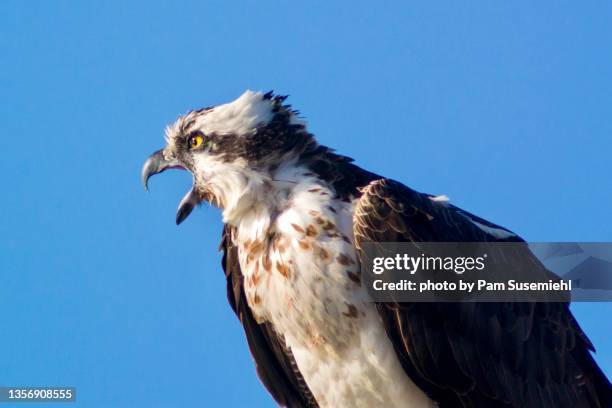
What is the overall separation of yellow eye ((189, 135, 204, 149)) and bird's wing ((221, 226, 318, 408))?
728 mm

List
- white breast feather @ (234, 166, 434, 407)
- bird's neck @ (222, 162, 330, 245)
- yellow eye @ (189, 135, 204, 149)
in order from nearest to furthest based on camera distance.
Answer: white breast feather @ (234, 166, 434, 407)
bird's neck @ (222, 162, 330, 245)
yellow eye @ (189, 135, 204, 149)

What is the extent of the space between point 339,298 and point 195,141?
1872 mm

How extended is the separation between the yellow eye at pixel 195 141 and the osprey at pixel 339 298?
0.01 metres

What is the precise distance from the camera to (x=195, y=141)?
863 centimetres

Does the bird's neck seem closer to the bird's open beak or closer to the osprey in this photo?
the osprey

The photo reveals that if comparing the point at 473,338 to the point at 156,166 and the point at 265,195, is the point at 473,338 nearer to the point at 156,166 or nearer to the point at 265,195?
the point at 265,195

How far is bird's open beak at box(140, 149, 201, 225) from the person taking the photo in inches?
339

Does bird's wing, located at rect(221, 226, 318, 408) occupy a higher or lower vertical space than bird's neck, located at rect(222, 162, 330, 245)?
lower

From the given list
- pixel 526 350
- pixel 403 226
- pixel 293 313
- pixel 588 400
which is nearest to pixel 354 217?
pixel 403 226

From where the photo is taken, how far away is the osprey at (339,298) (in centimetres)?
791

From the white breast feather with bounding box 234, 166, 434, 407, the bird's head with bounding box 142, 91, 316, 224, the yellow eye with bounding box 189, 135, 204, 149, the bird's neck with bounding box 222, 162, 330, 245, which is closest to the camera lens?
the white breast feather with bounding box 234, 166, 434, 407

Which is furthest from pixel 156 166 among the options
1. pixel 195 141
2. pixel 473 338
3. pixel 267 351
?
pixel 473 338

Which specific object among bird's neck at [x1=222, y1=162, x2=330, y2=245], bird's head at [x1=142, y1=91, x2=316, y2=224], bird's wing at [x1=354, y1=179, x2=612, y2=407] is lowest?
bird's wing at [x1=354, y1=179, x2=612, y2=407]

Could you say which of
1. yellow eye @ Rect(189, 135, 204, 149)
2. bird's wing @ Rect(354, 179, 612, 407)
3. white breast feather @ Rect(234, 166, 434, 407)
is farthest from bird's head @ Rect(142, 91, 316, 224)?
bird's wing @ Rect(354, 179, 612, 407)
